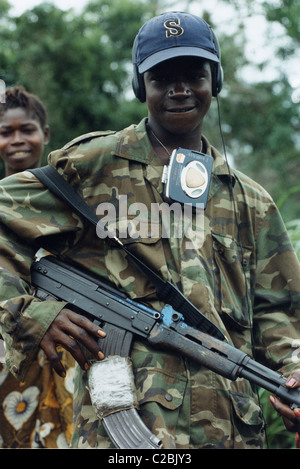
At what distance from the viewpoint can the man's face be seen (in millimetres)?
2568

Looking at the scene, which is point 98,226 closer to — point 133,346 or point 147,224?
point 147,224

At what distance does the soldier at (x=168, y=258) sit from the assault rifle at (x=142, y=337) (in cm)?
5

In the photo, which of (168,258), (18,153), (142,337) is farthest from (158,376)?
(18,153)

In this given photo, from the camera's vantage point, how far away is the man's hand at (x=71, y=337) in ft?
7.48

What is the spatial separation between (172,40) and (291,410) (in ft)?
5.43

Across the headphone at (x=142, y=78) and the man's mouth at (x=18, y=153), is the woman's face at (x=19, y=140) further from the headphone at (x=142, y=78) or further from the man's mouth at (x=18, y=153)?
the headphone at (x=142, y=78)

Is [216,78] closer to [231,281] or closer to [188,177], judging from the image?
[188,177]

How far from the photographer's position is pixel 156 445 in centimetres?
220

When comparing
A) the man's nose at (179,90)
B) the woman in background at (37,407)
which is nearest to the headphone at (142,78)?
the man's nose at (179,90)

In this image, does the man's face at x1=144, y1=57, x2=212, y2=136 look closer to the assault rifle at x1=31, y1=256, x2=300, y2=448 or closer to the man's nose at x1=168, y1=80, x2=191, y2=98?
the man's nose at x1=168, y1=80, x2=191, y2=98

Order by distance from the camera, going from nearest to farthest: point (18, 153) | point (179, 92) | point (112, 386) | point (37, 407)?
1. point (112, 386)
2. point (179, 92)
3. point (37, 407)
4. point (18, 153)

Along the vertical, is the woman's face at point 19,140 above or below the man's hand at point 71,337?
above

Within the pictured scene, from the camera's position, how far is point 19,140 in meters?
4.21

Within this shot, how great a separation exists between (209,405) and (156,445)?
0.93ft
